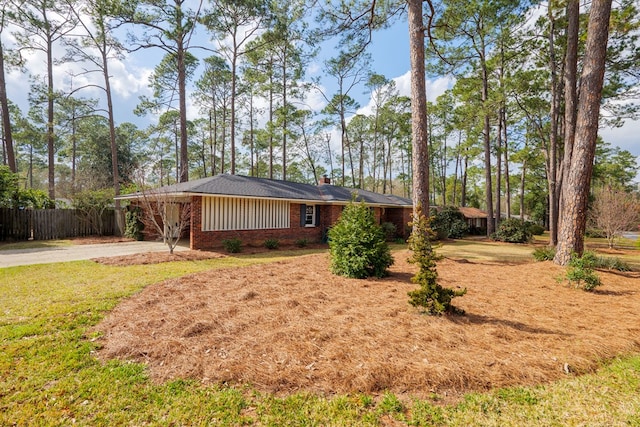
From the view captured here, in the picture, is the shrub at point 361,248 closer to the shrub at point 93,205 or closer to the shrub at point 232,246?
the shrub at point 232,246

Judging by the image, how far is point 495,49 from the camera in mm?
16266

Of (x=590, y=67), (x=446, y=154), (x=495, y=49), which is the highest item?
(x=495, y=49)

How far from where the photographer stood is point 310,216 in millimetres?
15344

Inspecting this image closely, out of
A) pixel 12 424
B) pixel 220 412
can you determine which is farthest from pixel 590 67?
pixel 12 424

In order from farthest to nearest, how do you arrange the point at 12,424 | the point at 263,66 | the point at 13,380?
the point at 263,66, the point at 13,380, the point at 12,424

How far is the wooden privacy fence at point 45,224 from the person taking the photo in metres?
12.2

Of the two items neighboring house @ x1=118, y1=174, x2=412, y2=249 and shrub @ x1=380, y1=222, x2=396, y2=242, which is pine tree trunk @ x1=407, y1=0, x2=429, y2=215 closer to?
neighboring house @ x1=118, y1=174, x2=412, y2=249

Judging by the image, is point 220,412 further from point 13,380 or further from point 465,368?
point 465,368

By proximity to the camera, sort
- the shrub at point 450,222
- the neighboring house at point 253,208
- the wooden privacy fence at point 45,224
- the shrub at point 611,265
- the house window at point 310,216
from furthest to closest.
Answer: the shrub at point 450,222
the house window at point 310,216
the wooden privacy fence at point 45,224
the neighboring house at point 253,208
the shrub at point 611,265

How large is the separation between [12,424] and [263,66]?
22.5 metres

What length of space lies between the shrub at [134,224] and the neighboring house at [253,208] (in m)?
0.63

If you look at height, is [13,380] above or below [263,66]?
below

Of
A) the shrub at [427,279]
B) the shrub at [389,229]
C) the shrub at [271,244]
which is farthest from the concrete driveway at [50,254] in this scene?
the shrub at [389,229]

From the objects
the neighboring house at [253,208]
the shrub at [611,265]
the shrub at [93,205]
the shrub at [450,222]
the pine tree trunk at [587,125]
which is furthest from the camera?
the shrub at [450,222]
